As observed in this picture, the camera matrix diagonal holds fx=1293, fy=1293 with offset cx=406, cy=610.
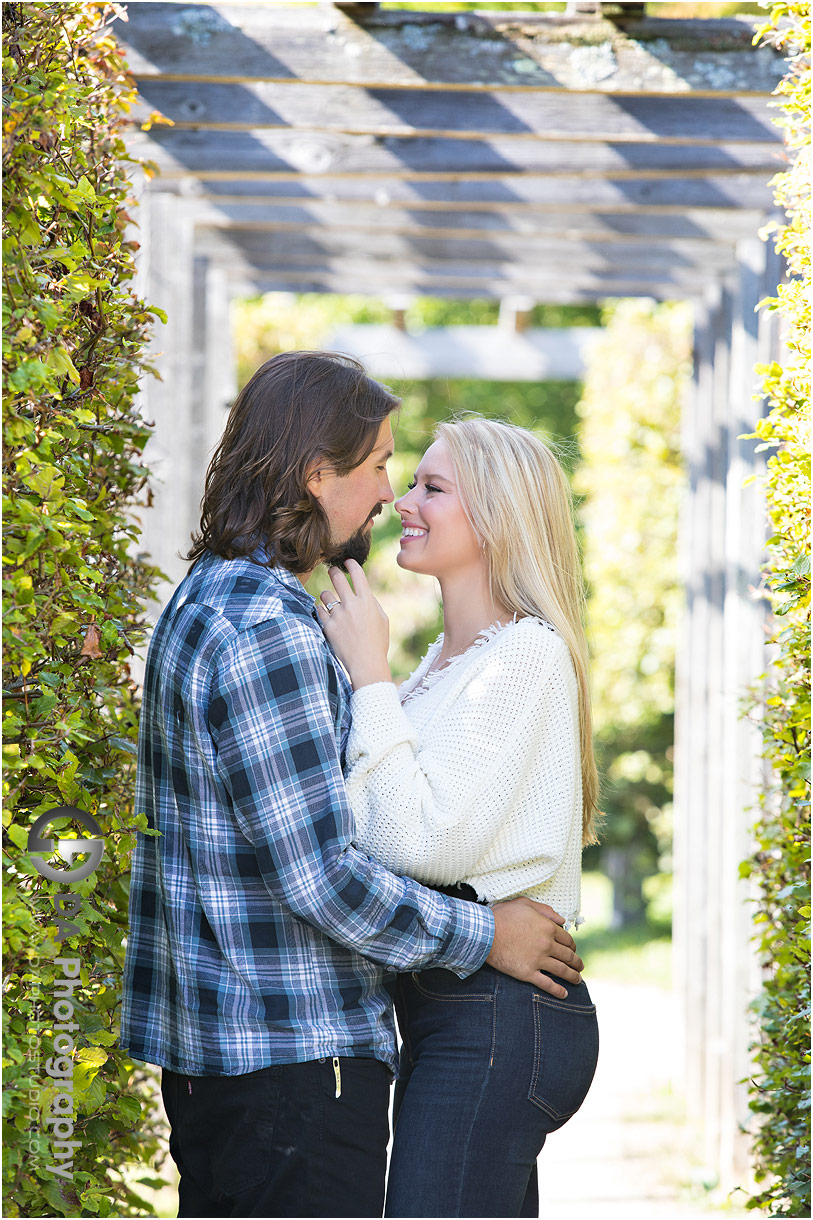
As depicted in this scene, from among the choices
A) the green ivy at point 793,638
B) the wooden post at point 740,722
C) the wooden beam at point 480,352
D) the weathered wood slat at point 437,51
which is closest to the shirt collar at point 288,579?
the green ivy at point 793,638

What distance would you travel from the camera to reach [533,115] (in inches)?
150

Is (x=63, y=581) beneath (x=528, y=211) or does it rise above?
beneath

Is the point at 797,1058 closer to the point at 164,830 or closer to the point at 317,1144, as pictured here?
the point at 317,1144

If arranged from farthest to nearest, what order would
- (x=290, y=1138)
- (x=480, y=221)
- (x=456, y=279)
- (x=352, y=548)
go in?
(x=456, y=279) → (x=480, y=221) → (x=352, y=548) → (x=290, y=1138)

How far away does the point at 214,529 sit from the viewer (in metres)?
2.23

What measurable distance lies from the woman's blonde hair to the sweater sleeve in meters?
0.11

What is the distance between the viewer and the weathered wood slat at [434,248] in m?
5.82

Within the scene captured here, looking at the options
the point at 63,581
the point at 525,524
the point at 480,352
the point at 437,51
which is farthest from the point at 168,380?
the point at 480,352

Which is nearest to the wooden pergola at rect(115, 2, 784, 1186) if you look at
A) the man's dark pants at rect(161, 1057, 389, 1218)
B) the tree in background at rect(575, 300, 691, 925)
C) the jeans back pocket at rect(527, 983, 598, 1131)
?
the jeans back pocket at rect(527, 983, 598, 1131)

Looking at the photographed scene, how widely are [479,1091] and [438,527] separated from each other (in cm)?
105

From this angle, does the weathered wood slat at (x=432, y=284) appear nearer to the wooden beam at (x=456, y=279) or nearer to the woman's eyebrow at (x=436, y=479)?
the wooden beam at (x=456, y=279)

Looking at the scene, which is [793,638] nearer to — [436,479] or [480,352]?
[436,479]

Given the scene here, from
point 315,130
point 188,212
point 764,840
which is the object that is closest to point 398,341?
point 188,212

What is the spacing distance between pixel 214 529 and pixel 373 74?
6.13ft
